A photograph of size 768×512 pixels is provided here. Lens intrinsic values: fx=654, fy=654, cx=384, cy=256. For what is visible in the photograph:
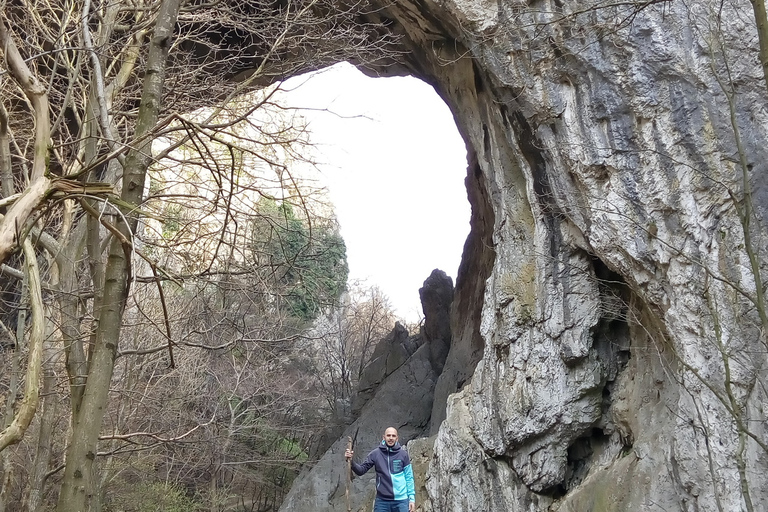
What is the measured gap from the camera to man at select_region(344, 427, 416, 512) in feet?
19.4

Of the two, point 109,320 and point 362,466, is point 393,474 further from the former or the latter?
point 109,320

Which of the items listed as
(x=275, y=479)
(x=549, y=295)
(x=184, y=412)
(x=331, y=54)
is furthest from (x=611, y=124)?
(x=275, y=479)

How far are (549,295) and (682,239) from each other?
1759 millimetres

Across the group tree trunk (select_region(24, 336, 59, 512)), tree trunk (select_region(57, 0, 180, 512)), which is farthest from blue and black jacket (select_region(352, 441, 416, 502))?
tree trunk (select_region(57, 0, 180, 512))

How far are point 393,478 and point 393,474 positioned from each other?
3cm

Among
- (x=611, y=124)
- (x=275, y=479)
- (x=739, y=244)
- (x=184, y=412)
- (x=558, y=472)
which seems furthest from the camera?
(x=275, y=479)

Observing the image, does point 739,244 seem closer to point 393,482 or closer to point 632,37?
point 632,37

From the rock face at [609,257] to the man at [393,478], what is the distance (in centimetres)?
194

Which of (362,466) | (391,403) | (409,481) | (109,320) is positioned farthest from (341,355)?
(109,320)

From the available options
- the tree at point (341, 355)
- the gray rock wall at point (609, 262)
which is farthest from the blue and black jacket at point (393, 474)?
the tree at point (341, 355)

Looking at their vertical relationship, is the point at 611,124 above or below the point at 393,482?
above

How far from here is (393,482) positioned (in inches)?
232

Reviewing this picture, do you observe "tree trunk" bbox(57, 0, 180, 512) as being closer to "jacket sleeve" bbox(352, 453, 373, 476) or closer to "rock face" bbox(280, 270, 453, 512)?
"jacket sleeve" bbox(352, 453, 373, 476)

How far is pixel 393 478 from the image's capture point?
19.3ft
